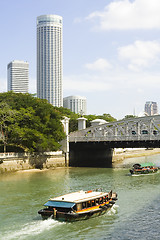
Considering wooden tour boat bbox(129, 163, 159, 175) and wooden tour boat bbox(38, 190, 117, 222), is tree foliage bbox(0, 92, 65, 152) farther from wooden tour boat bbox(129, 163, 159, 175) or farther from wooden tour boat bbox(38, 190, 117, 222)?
wooden tour boat bbox(38, 190, 117, 222)

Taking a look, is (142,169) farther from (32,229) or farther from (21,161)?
(32,229)

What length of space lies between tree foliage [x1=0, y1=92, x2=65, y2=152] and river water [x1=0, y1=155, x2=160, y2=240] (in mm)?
9705

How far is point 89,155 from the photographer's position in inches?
3125

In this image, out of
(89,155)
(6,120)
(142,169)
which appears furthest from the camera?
(89,155)

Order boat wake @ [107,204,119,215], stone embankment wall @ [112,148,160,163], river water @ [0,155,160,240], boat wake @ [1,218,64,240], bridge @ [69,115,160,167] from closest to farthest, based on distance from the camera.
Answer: boat wake @ [1,218,64,240] → river water @ [0,155,160,240] → boat wake @ [107,204,119,215] → bridge @ [69,115,160,167] → stone embankment wall @ [112,148,160,163]

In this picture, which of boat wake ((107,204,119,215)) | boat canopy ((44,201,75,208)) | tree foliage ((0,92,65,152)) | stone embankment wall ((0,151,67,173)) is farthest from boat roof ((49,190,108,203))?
tree foliage ((0,92,65,152))

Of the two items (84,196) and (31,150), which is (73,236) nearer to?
(84,196)

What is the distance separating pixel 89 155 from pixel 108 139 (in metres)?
14.4

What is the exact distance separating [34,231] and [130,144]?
143 ft

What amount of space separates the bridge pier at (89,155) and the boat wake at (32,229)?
42216mm

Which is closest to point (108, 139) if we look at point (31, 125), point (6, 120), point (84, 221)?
point (31, 125)

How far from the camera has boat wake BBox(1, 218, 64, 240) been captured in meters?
23.7

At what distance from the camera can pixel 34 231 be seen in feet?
81.5

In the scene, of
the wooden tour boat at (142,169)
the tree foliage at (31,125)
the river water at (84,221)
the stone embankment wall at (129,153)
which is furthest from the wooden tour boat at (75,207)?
the stone embankment wall at (129,153)
